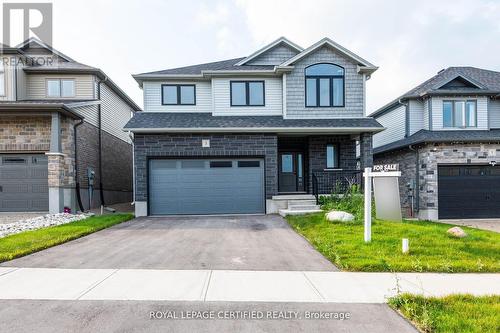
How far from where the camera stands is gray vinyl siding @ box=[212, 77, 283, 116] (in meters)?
15.1

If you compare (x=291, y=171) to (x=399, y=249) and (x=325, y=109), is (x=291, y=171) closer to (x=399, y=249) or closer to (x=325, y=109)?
(x=325, y=109)

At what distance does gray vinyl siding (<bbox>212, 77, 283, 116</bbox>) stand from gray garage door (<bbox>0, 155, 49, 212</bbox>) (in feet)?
26.4

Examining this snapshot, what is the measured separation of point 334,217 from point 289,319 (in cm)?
661

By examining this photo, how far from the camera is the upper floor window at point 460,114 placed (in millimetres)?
15938

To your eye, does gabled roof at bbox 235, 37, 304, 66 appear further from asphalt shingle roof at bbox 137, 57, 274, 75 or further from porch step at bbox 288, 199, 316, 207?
porch step at bbox 288, 199, 316, 207

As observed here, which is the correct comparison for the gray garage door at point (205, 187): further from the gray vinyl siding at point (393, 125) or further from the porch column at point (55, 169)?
the gray vinyl siding at point (393, 125)

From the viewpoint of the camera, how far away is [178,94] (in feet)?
51.2

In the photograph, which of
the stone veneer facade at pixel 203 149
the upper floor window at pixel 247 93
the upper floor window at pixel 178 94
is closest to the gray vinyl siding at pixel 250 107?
the upper floor window at pixel 247 93

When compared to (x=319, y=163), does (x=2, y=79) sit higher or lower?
higher

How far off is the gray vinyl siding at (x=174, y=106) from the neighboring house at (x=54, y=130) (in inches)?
128

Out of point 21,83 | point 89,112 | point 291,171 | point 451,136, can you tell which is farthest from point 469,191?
point 21,83

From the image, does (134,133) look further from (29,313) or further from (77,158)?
(29,313)

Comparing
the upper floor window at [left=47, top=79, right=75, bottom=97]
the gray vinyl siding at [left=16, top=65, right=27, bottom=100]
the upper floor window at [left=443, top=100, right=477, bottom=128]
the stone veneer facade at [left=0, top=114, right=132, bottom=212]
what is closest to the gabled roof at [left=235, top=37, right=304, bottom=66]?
the upper floor window at [left=443, top=100, right=477, bottom=128]

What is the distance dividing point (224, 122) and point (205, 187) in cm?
298
